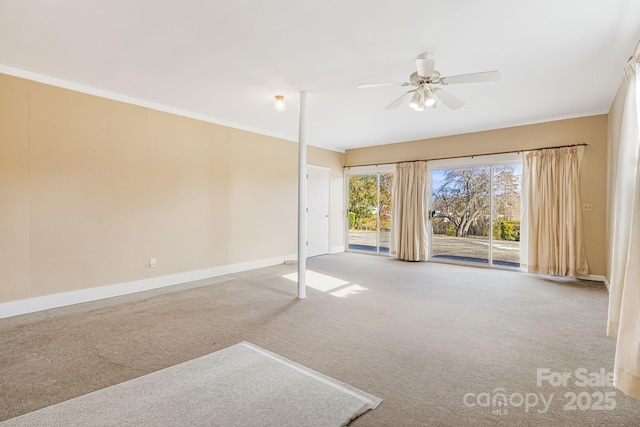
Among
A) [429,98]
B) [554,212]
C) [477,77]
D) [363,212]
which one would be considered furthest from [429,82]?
[363,212]

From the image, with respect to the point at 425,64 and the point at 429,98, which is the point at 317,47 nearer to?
the point at 425,64

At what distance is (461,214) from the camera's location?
6.57 meters

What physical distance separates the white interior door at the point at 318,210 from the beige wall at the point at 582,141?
2.66 metres

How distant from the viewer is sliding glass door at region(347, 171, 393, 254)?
771 centimetres

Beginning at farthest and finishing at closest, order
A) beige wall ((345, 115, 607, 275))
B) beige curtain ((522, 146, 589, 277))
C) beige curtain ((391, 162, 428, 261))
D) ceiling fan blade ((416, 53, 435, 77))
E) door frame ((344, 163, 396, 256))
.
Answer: door frame ((344, 163, 396, 256)) → beige curtain ((391, 162, 428, 261)) → beige curtain ((522, 146, 589, 277)) → beige wall ((345, 115, 607, 275)) → ceiling fan blade ((416, 53, 435, 77))

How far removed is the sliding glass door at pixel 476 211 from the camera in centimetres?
595

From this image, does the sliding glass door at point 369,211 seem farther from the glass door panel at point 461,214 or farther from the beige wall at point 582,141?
the beige wall at point 582,141

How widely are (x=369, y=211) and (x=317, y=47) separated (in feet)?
18.0

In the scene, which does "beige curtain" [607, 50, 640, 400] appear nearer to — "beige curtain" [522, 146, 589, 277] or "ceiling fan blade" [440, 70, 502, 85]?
"ceiling fan blade" [440, 70, 502, 85]

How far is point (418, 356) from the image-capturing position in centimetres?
253

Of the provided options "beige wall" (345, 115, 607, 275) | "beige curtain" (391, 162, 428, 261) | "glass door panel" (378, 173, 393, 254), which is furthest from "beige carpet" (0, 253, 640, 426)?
"glass door panel" (378, 173, 393, 254)

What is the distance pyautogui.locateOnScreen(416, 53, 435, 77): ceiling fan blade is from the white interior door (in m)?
4.38

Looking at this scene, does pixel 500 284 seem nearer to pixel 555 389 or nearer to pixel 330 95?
pixel 555 389

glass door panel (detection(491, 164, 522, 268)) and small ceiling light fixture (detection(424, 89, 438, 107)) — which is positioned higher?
small ceiling light fixture (detection(424, 89, 438, 107))
